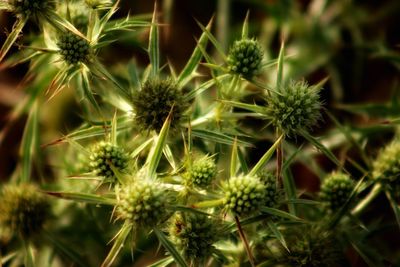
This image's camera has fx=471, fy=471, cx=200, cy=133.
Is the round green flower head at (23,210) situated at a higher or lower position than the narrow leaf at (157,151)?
lower

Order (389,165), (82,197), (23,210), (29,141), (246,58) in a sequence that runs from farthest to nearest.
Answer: (29,141)
(23,210)
(389,165)
(246,58)
(82,197)

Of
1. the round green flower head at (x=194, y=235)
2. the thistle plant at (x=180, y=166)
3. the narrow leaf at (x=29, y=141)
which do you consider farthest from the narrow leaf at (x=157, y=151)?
the narrow leaf at (x=29, y=141)

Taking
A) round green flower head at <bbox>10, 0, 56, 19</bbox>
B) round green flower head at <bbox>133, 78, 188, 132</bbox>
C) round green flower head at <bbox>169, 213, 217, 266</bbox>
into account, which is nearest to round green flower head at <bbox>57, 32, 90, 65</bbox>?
round green flower head at <bbox>10, 0, 56, 19</bbox>

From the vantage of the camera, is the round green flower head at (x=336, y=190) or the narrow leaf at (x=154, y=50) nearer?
the narrow leaf at (x=154, y=50)

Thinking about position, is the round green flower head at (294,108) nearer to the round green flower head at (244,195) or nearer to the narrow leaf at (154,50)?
the round green flower head at (244,195)

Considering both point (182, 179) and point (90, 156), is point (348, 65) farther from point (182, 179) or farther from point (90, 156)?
point (90, 156)

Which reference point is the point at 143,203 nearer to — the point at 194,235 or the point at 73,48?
the point at 194,235

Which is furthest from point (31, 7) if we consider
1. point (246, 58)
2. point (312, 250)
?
point (312, 250)
